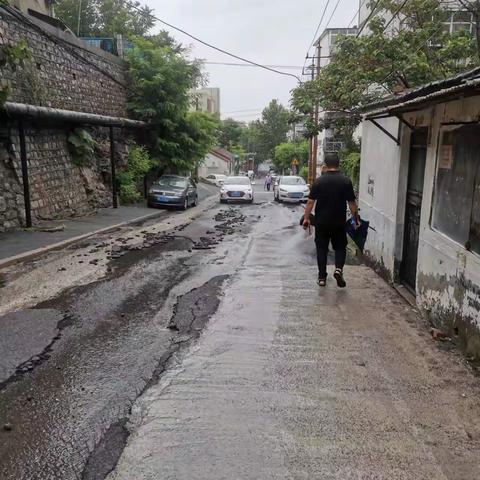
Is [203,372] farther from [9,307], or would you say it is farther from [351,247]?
[351,247]

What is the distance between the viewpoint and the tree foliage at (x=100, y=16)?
3384 centimetres

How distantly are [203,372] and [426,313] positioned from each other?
2.94 meters

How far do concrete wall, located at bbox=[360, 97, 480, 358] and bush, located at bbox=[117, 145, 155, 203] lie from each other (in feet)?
44.9

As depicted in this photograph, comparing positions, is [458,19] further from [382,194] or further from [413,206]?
[413,206]

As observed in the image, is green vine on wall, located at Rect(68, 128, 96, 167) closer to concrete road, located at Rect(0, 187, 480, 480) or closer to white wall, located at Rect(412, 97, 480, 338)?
concrete road, located at Rect(0, 187, 480, 480)

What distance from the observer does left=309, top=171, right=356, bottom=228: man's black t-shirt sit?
22.6ft

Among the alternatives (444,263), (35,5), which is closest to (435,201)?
(444,263)

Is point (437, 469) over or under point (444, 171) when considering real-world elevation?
under

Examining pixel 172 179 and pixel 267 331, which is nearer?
pixel 267 331

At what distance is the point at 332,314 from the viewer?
6043 millimetres

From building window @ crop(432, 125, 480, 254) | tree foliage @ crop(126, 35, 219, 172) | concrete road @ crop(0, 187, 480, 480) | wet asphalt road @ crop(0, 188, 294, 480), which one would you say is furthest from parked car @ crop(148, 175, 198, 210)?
building window @ crop(432, 125, 480, 254)

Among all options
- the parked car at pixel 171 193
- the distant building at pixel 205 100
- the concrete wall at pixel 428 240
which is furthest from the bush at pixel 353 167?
the distant building at pixel 205 100

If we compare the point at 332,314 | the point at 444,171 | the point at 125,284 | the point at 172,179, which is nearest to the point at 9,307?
the point at 125,284

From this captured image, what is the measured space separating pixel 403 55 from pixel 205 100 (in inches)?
2759
